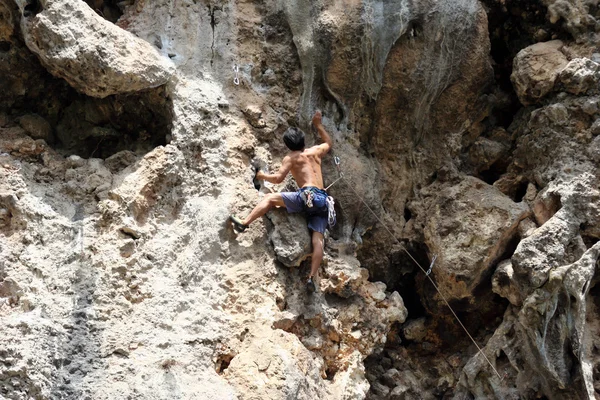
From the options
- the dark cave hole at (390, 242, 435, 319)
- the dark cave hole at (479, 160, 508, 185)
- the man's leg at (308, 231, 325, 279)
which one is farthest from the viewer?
the dark cave hole at (479, 160, 508, 185)

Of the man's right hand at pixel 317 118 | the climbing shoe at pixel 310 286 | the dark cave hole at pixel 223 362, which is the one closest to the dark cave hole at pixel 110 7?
the man's right hand at pixel 317 118

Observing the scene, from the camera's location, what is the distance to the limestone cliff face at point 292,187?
198 inches

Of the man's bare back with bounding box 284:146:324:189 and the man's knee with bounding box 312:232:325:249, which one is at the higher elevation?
the man's bare back with bounding box 284:146:324:189

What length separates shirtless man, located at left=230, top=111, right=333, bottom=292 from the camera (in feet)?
18.7

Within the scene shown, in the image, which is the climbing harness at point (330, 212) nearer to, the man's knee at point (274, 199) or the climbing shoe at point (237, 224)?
the man's knee at point (274, 199)

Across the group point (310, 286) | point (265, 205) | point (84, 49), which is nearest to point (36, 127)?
point (84, 49)

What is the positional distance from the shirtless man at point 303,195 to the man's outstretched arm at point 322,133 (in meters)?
0.12

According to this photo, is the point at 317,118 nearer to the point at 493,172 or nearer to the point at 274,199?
the point at 274,199

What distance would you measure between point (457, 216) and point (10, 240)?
3.70 metres

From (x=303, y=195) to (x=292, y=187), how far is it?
1.32 feet

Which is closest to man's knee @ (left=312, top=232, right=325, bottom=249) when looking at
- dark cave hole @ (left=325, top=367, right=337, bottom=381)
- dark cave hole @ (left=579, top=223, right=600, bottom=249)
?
dark cave hole @ (left=325, top=367, right=337, bottom=381)

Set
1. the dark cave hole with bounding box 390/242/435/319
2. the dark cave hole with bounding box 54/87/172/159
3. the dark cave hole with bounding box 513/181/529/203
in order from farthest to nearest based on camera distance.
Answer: the dark cave hole with bounding box 390/242/435/319 < the dark cave hole with bounding box 513/181/529/203 < the dark cave hole with bounding box 54/87/172/159

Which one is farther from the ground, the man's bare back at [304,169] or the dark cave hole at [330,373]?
the man's bare back at [304,169]

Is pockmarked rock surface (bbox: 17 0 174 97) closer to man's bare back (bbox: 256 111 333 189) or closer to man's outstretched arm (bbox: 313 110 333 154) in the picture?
man's bare back (bbox: 256 111 333 189)
